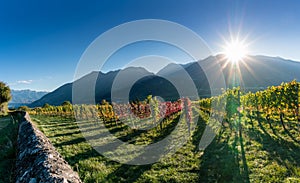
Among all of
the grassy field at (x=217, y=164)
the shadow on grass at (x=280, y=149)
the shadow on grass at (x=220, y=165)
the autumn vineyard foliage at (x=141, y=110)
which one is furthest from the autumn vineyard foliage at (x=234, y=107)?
the shadow on grass at (x=220, y=165)

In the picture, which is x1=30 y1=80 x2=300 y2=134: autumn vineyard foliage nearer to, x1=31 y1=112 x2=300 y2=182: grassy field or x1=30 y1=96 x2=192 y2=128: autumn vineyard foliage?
x1=30 y1=96 x2=192 y2=128: autumn vineyard foliage

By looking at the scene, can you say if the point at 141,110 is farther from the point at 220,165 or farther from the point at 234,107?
the point at 220,165

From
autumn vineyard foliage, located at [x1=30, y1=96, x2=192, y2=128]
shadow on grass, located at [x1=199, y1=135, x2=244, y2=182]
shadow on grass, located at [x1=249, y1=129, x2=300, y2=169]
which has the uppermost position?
autumn vineyard foliage, located at [x1=30, y1=96, x2=192, y2=128]

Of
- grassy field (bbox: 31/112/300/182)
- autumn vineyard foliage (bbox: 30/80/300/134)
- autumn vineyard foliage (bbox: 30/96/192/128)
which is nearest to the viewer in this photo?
grassy field (bbox: 31/112/300/182)

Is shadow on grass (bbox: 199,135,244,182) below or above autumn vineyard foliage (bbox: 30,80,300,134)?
below

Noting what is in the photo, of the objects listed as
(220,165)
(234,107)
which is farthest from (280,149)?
(234,107)

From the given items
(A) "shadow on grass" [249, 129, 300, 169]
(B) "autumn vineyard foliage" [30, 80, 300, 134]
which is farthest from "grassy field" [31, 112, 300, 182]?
(B) "autumn vineyard foliage" [30, 80, 300, 134]

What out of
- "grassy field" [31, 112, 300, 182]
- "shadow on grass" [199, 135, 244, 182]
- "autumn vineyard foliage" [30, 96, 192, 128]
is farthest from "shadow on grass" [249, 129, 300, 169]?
"autumn vineyard foliage" [30, 96, 192, 128]

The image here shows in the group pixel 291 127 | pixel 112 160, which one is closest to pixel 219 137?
pixel 291 127

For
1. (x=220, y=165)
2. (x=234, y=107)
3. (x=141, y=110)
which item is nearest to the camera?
(x=220, y=165)

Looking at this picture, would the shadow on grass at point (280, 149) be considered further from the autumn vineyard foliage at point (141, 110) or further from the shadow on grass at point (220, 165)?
the autumn vineyard foliage at point (141, 110)

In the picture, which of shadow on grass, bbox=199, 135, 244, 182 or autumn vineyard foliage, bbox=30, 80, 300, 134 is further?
autumn vineyard foliage, bbox=30, 80, 300, 134

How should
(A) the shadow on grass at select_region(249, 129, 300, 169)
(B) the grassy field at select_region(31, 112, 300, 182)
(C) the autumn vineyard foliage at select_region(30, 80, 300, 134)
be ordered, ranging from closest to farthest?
(B) the grassy field at select_region(31, 112, 300, 182), (A) the shadow on grass at select_region(249, 129, 300, 169), (C) the autumn vineyard foliage at select_region(30, 80, 300, 134)

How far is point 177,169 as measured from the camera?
11.6m
